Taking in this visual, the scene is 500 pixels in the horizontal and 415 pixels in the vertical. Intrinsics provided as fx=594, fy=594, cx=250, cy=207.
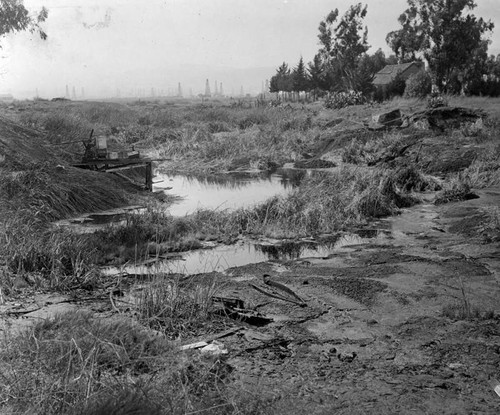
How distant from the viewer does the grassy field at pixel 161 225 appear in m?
4.77

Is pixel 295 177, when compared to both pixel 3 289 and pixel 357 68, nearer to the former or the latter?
pixel 3 289

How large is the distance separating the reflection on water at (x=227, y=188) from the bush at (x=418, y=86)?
2102cm

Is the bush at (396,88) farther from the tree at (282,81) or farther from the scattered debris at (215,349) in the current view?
the scattered debris at (215,349)

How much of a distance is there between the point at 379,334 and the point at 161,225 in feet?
20.8

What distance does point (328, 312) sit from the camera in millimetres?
7504

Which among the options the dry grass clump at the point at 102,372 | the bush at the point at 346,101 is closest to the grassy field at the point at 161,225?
the dry grass clump at the point at 102,372

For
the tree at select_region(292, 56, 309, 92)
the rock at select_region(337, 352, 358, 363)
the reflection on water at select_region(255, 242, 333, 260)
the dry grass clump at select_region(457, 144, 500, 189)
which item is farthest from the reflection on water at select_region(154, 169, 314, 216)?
the tree at select_region(292, 56, 309, 92)

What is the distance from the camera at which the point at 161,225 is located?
12.1 meters

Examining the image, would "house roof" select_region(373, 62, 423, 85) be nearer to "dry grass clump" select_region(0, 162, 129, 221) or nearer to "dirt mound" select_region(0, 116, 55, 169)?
"dirt mound" select_region(0, 116, 55, 169)

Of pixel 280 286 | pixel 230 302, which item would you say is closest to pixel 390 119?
pixel 280 286

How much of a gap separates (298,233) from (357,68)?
5538 centimetres

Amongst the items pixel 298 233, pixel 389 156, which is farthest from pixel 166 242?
pixel 389 156

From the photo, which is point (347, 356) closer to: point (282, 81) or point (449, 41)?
point (449, 41)

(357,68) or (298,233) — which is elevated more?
(357,68)
